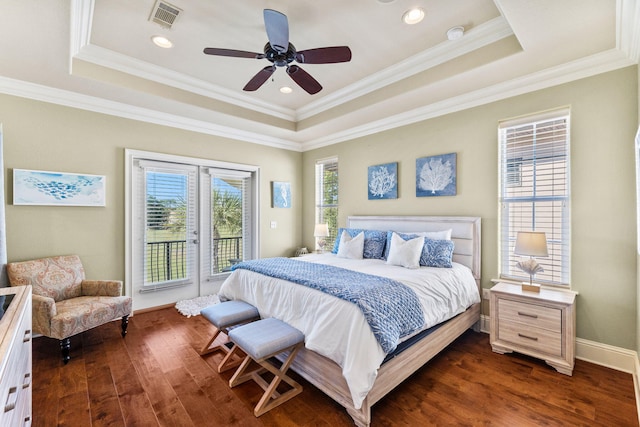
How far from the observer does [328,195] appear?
211 inches

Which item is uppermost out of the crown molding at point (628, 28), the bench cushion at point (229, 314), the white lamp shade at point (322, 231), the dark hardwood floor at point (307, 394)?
the crown molding at point (628, 28)

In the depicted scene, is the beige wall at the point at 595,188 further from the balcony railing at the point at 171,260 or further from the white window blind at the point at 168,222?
the white window blind at the point at 168,222

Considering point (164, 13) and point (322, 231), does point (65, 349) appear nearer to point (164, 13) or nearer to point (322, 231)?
point (164, 13)

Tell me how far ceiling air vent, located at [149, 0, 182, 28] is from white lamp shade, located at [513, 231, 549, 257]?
142 inches

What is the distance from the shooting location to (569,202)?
280cm

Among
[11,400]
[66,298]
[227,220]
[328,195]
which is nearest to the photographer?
[11,400]

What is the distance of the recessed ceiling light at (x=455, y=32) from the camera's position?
2586 mm

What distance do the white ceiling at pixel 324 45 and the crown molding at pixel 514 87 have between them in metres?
0.01

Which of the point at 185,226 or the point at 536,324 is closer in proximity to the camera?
the point at 536,324

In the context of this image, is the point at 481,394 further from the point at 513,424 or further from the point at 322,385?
the point at 322,385

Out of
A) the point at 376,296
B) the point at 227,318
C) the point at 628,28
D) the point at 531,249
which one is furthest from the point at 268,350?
the point at 628,28

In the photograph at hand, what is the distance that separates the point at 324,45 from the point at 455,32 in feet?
3.98

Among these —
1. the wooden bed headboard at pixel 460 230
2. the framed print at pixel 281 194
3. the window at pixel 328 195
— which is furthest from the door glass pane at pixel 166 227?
Answer: the wooden bed headboard at pixel 460 230

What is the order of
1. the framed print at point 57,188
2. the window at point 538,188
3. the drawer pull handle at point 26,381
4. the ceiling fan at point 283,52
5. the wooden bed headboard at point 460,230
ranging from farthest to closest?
the wooden bed headboard at point 460,230 → the framed print at point 57,188 → the window at point 538,188 → the ceiling fan at point 283,52 → the drawer pull handle at point 26,381
